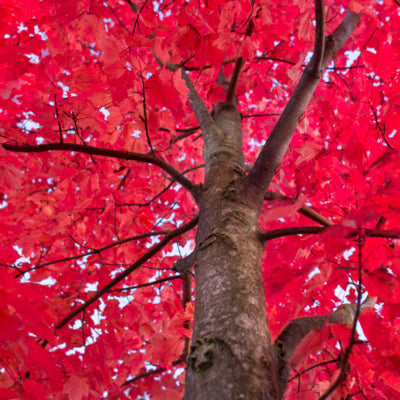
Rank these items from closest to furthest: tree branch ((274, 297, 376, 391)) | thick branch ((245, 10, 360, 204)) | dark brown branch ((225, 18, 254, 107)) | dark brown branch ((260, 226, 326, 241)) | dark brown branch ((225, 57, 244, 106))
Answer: tree branch ((274, 297, 376, 391)), dark brown branch ((260, 226, 326, 241)), thick branch ((245, 10, 360, 204)), dark brown branch ((225, 18, 254, 107)), dark brown branch ((225, 57, 244, 106))

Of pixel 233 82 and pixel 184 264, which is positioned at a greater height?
pixel 233 82

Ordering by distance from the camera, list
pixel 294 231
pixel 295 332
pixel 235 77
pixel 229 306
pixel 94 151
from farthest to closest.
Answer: pixel 235 77 → pixel 94 151 → pixel 294 231 → pixel 295 332 → pixel 229 306

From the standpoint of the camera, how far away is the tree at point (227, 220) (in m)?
1.06

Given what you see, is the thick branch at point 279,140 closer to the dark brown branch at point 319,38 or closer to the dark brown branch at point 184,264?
the dark brown branch at point 319,38

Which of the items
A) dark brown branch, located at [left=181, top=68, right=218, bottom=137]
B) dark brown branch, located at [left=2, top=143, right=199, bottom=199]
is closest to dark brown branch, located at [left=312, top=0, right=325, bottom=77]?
dark brown branch, located at [left=181, top=68, right=218, bottom=137]

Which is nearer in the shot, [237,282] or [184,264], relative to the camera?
[237,282]

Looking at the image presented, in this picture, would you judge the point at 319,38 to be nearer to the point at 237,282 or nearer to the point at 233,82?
the point at 233,82

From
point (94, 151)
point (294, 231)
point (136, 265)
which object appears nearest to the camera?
point (294, 231)

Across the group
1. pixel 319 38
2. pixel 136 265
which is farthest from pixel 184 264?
pixel 319 38

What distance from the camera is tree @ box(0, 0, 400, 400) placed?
3.48ft

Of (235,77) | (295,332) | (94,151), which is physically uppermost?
(235,77)

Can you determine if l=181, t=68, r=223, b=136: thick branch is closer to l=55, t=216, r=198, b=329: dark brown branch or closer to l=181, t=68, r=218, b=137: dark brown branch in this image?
l=181, t=68, r=218, b=137: dark brown branch

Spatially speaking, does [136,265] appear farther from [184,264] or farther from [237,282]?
[237,282]

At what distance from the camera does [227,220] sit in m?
1.52
